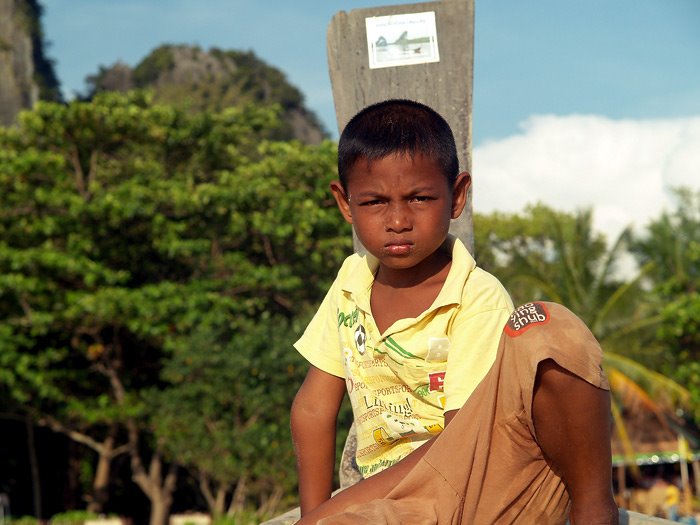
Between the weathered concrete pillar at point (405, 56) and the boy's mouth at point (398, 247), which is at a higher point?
the weathered concrete pillar at point (405, 56)

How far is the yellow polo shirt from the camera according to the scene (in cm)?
213

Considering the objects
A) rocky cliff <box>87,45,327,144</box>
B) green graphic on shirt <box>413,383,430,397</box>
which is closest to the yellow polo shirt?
green graphic on shirt <box>413,383,430,397</box>

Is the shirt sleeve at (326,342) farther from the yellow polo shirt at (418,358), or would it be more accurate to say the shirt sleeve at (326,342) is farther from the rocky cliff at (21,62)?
the rocky cliff at (21,62)

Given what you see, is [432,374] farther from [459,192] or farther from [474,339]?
[459,192]

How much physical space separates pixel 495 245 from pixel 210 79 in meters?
15.6

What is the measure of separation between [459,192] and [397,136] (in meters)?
0.23

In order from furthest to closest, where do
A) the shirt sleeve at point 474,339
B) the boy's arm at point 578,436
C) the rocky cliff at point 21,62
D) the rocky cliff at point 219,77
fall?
the rocky cliff at point 219,77 → the rocky cliff at point 21,62 → the shirt sleeve at point 474,339 → the boy's arm at point 578,436

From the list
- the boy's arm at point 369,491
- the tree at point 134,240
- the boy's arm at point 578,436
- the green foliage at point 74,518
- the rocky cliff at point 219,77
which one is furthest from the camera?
the rocky cliff at point 219,77

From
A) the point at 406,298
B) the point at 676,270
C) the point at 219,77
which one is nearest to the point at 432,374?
the point at 406,298

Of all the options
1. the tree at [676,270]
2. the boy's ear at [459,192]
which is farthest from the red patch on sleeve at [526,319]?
the tree at [676,270]

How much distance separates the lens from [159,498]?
15.0 m

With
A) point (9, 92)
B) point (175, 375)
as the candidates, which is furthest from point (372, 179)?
point (9, 92)

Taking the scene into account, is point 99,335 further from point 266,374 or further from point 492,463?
point 492,463

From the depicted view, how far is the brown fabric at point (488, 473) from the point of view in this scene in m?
1.79
